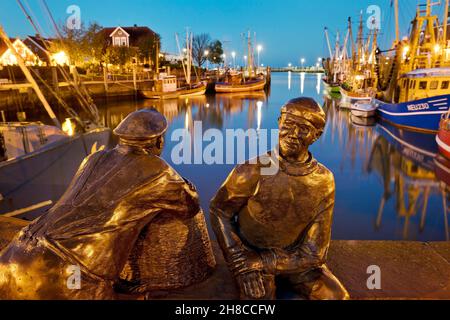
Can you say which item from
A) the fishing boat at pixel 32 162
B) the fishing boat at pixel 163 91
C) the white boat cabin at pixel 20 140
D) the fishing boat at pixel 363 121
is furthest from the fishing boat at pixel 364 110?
the white boat cabin at pixel 20 140

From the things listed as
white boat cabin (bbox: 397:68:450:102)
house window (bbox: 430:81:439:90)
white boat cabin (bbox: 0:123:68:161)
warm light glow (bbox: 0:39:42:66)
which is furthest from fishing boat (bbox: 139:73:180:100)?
white boat cabin (bbox: 0:123:68:161)

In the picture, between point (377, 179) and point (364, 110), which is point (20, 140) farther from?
point (364, 110)

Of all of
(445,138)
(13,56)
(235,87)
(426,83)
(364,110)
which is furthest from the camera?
(235,87)

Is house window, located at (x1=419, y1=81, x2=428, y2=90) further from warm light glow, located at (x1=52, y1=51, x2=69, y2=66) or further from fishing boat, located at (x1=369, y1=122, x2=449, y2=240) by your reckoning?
warm light glow, located at (x1=52, y1=51, x2=69, y2=66)

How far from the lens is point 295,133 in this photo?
2295mm

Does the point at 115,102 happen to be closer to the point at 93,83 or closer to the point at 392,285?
the point at 93,83

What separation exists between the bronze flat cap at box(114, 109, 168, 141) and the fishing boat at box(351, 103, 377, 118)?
101ft

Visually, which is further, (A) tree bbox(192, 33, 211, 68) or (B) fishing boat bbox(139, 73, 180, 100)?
(A) tree bbox(192, 33, 211, 68)

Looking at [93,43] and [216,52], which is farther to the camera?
[216,52]

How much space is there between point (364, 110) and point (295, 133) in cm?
3054

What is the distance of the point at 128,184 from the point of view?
2.25 m

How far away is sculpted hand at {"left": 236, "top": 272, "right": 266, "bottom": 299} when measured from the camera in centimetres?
233

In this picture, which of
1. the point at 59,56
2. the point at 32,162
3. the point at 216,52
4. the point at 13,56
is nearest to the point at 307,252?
the point at 32,162
